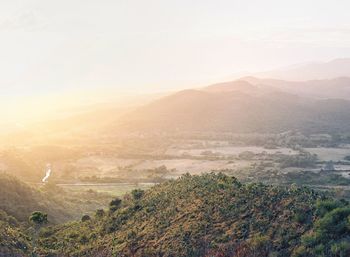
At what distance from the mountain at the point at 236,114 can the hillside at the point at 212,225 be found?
108 m

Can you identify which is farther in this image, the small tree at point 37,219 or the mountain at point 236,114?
the mountain at point 236,114

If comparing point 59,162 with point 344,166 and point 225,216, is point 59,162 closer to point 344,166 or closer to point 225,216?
point 344,166

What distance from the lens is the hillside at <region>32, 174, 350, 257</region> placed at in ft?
66.3

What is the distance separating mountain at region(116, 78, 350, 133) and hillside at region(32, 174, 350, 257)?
355 feet

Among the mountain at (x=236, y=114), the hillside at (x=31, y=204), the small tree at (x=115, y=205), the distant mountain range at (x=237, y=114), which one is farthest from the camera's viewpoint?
the distant mountain range at (x=237, y=114)

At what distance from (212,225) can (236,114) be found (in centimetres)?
13225

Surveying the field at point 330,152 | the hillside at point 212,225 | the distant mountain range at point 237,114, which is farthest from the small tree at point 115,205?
the distant mountain range at point 237,114

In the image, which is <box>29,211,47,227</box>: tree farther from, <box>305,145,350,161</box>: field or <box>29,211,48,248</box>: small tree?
<box>305,145,350,161</box>: field

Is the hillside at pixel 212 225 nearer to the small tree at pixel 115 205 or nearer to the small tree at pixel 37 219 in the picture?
the small tree at pixel 115 205

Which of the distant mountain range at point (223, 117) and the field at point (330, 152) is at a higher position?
the distant mountain range at point (223, 117)

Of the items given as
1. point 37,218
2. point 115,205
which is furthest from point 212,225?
point 37,218

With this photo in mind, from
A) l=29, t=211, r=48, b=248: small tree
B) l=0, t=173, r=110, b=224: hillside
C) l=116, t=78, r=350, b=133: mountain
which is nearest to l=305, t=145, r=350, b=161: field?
l=116, t=78, r=350, b=133: mountain

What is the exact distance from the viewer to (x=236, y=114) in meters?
156

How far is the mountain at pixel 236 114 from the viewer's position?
5684 inches
